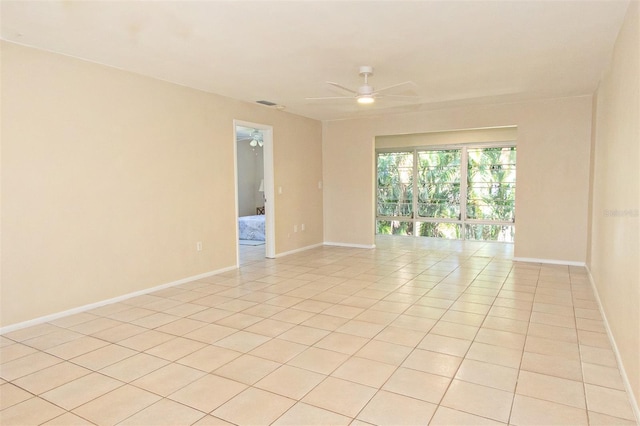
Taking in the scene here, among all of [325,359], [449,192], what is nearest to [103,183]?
[325,359]

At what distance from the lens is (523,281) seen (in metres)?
4.86

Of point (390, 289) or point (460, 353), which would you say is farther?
point (390, 289)

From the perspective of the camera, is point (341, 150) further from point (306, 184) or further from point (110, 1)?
point (110, 1)

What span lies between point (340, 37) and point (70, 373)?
3.25 m

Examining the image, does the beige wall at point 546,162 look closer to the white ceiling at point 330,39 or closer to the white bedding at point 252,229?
the white ceiling at point 330,39

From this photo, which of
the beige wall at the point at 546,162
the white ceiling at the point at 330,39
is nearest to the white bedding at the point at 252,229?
the beige wall at the point at 546,162

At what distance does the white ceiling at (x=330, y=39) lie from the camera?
2.76m

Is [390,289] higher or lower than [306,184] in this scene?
lower

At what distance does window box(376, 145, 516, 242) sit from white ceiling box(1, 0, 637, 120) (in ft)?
11.7

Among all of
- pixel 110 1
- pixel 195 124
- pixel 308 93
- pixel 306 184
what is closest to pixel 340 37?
pixel 110 1

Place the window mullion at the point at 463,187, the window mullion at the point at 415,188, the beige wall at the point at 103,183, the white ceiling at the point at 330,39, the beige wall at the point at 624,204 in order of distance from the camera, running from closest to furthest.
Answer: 1. the beige wall at the point at 624,204
2. the white ceiling at the point at 330,39
3. the beige wall at the point at 103,183
4. the window mullion at the point at 463,187
5. the window mullion at the point at 415,188

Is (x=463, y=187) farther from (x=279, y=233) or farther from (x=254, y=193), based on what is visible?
(x=254, y=193)

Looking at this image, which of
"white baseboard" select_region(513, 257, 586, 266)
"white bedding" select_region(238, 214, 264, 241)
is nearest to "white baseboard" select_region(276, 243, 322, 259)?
"white bedding" select_region(238, 214, 264, 241)

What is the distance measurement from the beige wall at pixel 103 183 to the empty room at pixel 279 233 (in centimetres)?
2
